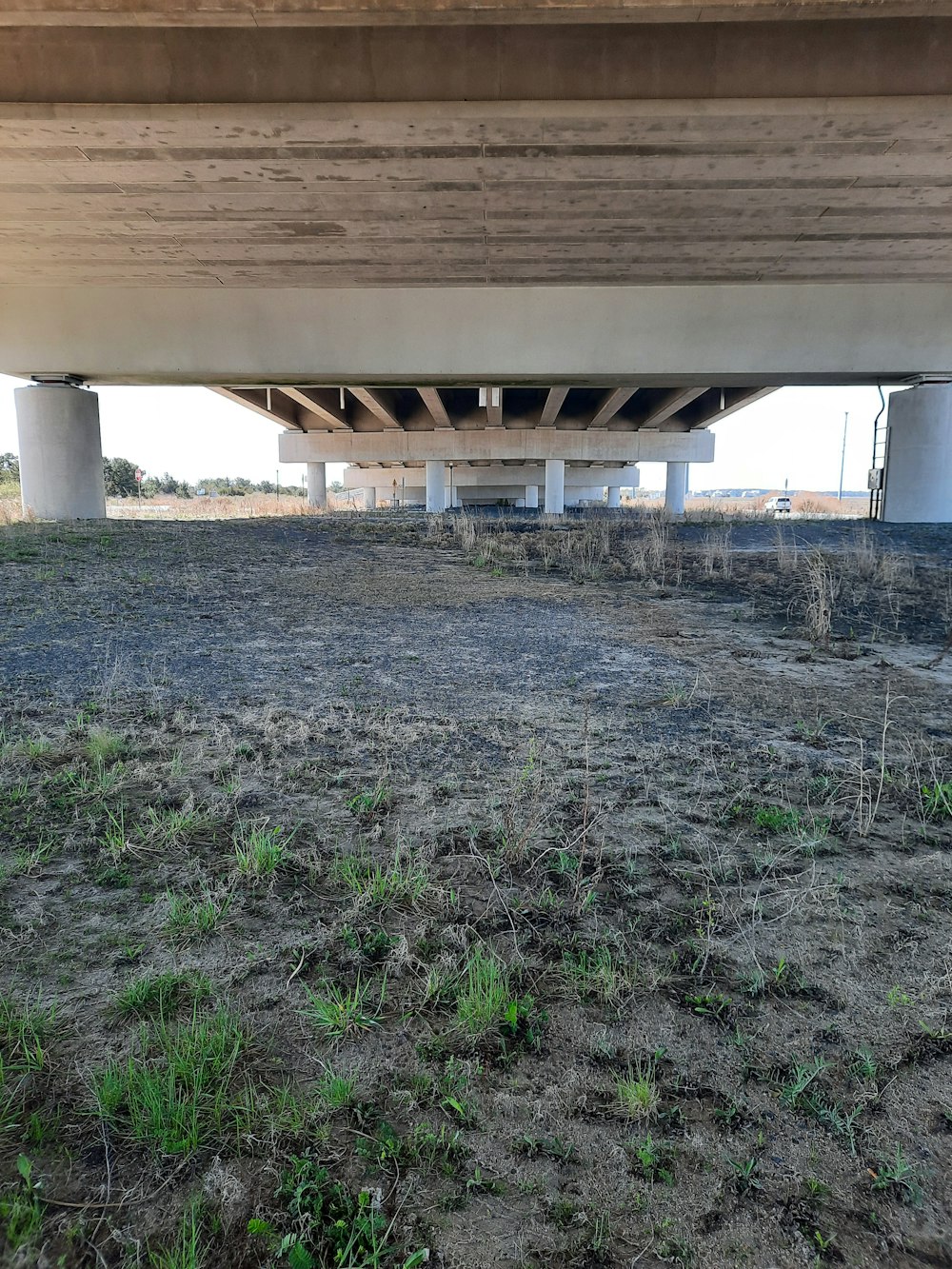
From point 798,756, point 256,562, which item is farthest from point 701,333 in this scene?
point 798,756

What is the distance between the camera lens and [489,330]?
1257cm

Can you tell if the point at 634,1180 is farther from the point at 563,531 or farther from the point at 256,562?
the point at 563,531

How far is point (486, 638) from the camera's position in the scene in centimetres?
661

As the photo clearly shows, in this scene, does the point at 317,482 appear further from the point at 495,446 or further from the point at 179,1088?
the point at 179,1088

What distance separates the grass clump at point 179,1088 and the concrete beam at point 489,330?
40.6 feet

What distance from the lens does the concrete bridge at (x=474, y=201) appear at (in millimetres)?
6840

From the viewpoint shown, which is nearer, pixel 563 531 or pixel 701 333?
pixel 701 333

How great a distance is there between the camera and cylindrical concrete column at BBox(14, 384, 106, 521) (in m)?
13.6

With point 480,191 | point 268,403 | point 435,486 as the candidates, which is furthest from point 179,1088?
point 435,486

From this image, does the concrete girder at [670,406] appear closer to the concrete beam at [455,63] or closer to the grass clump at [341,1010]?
the concrete beam at [455,63]

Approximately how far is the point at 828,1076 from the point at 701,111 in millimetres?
8114

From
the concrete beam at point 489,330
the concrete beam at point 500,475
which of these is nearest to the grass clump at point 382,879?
the concrete beam at point 489,330

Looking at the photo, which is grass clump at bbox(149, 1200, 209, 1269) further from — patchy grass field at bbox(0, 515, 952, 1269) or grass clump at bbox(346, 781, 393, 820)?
grass clump at bbox(346, 781, 393, 820)

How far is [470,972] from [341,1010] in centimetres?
37
